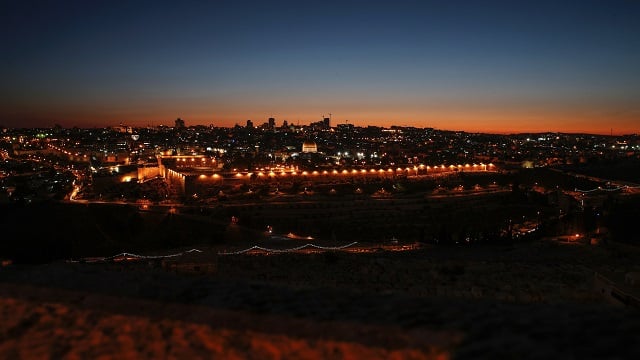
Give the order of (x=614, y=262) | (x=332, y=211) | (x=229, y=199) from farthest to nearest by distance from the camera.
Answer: (x=229, y=199)
(x=332, y=211)
(x=614, y=262)

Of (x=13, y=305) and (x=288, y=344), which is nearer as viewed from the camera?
(x=288, y=344)

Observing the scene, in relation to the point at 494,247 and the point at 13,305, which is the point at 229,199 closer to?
the point at 494,247

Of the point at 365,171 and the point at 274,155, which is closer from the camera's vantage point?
the point at 365,171

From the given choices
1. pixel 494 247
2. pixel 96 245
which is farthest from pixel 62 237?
pixel 494 247

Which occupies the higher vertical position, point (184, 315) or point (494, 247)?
point (184, 315)

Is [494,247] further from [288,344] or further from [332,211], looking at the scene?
[288,344]

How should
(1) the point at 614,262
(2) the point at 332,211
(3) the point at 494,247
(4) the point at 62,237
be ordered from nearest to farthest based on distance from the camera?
(1) the point at 614,262
(3) the point at 494,247
(4) the point at 62,237
(2) the point at 332,211

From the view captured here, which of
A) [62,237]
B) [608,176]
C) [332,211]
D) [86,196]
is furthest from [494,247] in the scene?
[608,176]

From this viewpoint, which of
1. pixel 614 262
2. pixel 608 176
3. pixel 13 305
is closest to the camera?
pixel 13 305

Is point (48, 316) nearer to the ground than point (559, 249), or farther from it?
farther from it
